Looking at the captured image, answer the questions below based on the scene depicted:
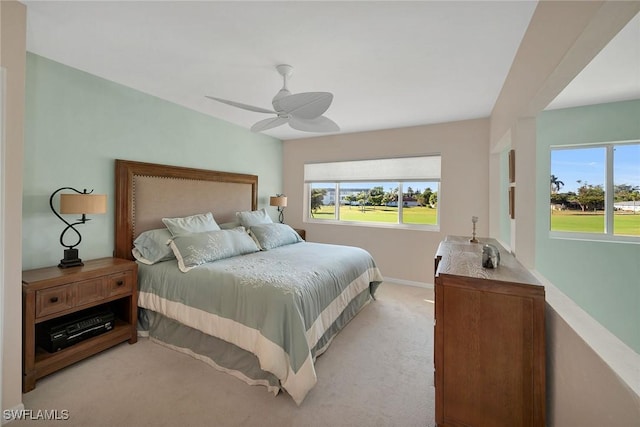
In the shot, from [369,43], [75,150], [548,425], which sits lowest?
[548,425]

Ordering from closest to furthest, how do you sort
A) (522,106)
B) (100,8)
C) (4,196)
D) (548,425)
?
(548,425), (4,196), (100,8), (522,106)

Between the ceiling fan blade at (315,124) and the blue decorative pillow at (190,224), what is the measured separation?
1609 mm

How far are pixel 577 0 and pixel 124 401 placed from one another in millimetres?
3258

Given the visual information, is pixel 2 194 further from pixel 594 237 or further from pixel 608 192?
pixel 608 192

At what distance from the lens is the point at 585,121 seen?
10.0 feet

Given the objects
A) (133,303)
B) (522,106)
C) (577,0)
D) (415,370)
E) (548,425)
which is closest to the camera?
(577,0)

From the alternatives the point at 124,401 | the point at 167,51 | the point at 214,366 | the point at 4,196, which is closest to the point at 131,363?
the point at 124,401

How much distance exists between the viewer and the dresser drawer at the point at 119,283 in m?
2.28

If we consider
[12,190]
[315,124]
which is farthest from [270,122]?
[12,190]

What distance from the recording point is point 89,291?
2143 millimetres

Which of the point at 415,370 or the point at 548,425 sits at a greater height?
the point at 548,425

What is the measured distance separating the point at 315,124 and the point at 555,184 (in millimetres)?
3195

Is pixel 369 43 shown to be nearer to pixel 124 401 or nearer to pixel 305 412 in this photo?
pixel 305 412

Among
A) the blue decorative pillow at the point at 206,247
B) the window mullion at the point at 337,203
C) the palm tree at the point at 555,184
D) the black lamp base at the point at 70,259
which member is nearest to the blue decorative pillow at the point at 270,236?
the blue decorative pillow at the point at 206,247
